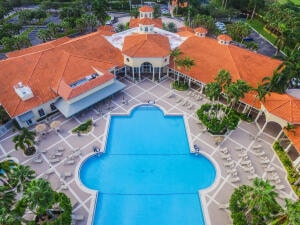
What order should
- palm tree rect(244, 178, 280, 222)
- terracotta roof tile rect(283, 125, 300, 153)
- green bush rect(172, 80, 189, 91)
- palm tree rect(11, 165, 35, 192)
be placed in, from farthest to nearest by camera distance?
green bush rect(172, 80, 189, 91)
terracotta roof tile rect(283, 125, 300, 153)
palm tree rect(11, 165, 35, 192)
palm tree rect(244, 178, 280, 222)

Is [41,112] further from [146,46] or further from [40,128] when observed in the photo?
[146,46]

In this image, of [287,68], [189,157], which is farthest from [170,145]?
[287,68]

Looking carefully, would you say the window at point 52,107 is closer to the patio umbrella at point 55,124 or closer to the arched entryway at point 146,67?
the patio umbrella at point 55,124

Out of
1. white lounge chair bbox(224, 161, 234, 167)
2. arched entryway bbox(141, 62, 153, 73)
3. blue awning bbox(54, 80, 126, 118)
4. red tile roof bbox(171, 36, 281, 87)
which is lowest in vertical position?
white lounge chair bbox(224, 161, 234, 167)

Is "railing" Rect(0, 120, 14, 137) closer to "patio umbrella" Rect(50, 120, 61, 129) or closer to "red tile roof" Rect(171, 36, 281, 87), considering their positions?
"patio umbrella" Rect(50, 120, 61, 129)

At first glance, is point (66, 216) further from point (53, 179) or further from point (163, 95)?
point (163, 95)

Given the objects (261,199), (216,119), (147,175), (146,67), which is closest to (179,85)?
(146,67)

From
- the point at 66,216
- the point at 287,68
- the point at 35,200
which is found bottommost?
the point at 66,216

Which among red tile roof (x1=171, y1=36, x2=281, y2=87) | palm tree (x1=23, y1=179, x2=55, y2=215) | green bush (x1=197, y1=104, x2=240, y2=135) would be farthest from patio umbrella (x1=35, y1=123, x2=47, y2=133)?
red tile roof (x1=171, y1=36, x2=281, y2=87)
